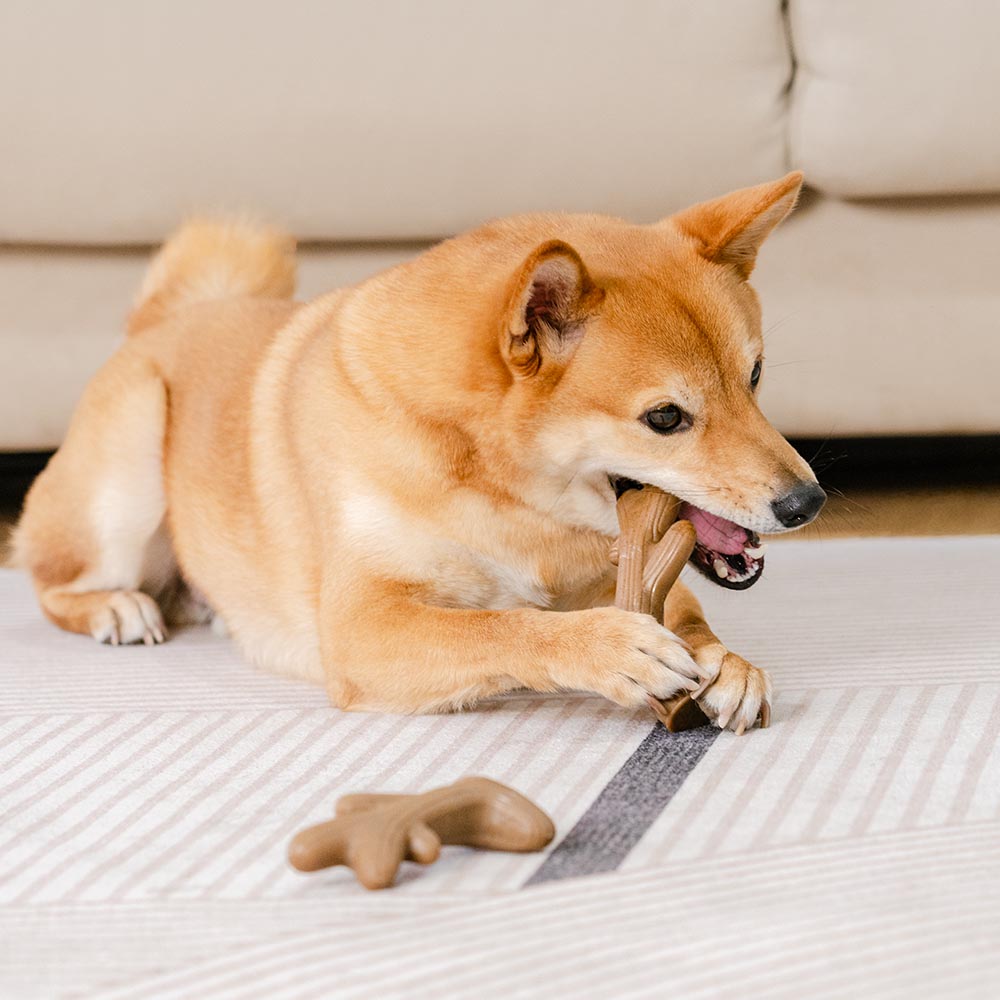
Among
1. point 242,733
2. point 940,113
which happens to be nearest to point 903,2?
point 940,113

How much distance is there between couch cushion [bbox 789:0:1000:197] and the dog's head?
0.86 metres

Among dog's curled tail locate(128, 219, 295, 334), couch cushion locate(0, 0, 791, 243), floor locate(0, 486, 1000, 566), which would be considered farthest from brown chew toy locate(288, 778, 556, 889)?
couch cushion locate(0, 0, 791, 243)

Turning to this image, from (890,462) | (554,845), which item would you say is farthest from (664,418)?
(890,462)

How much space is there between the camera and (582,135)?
6.79ft

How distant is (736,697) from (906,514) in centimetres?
109

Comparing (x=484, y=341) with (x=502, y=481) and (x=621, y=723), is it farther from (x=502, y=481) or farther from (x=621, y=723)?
(x=621, y=723)

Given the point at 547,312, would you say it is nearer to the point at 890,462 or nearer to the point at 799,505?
the point at 799,505

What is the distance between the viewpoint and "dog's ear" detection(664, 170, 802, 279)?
133cm

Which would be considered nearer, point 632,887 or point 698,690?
point 632,887

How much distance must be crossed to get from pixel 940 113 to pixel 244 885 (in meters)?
1.56

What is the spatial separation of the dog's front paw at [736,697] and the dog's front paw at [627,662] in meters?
0.02

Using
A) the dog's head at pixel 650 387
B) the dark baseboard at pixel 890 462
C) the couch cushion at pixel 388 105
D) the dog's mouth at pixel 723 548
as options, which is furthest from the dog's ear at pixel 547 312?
the dark baseboard at pixel 890 462

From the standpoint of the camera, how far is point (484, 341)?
49.9 inches

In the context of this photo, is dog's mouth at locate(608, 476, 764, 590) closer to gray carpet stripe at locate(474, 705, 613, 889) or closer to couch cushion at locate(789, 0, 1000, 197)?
gray carpet stripe at locate(474, 705, 613, 889)
